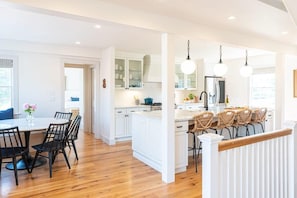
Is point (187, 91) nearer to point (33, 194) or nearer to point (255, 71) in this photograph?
point (255, 71)

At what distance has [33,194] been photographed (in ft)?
9.75

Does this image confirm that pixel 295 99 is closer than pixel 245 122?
No

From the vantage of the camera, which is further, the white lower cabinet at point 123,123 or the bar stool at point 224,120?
the white lower cabinet at point 123,123

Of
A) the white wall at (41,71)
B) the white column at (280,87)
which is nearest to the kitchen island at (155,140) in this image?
the white wall at (41,71)

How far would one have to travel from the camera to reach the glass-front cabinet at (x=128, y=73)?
6207 millimetres

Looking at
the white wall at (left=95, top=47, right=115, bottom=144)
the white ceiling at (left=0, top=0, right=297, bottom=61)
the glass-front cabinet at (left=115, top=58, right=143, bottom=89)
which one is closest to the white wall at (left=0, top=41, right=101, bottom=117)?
the white ceiling at (left=0, top=0, right=297, bottom=61)

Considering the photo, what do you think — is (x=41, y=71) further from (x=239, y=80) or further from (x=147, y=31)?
(x=239, y=80)

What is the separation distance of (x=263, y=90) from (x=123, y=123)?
4.60 m

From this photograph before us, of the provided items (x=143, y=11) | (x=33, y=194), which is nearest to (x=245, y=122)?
(x=143, y=11)

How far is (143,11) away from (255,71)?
5530 millimetres

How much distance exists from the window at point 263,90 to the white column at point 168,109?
500 cm

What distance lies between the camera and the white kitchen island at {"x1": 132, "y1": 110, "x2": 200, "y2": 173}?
370cm

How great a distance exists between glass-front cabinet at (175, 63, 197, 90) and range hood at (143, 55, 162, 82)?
2.90 feet

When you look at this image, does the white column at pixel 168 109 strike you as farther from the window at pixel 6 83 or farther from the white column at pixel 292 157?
the window at pixel 6 83
